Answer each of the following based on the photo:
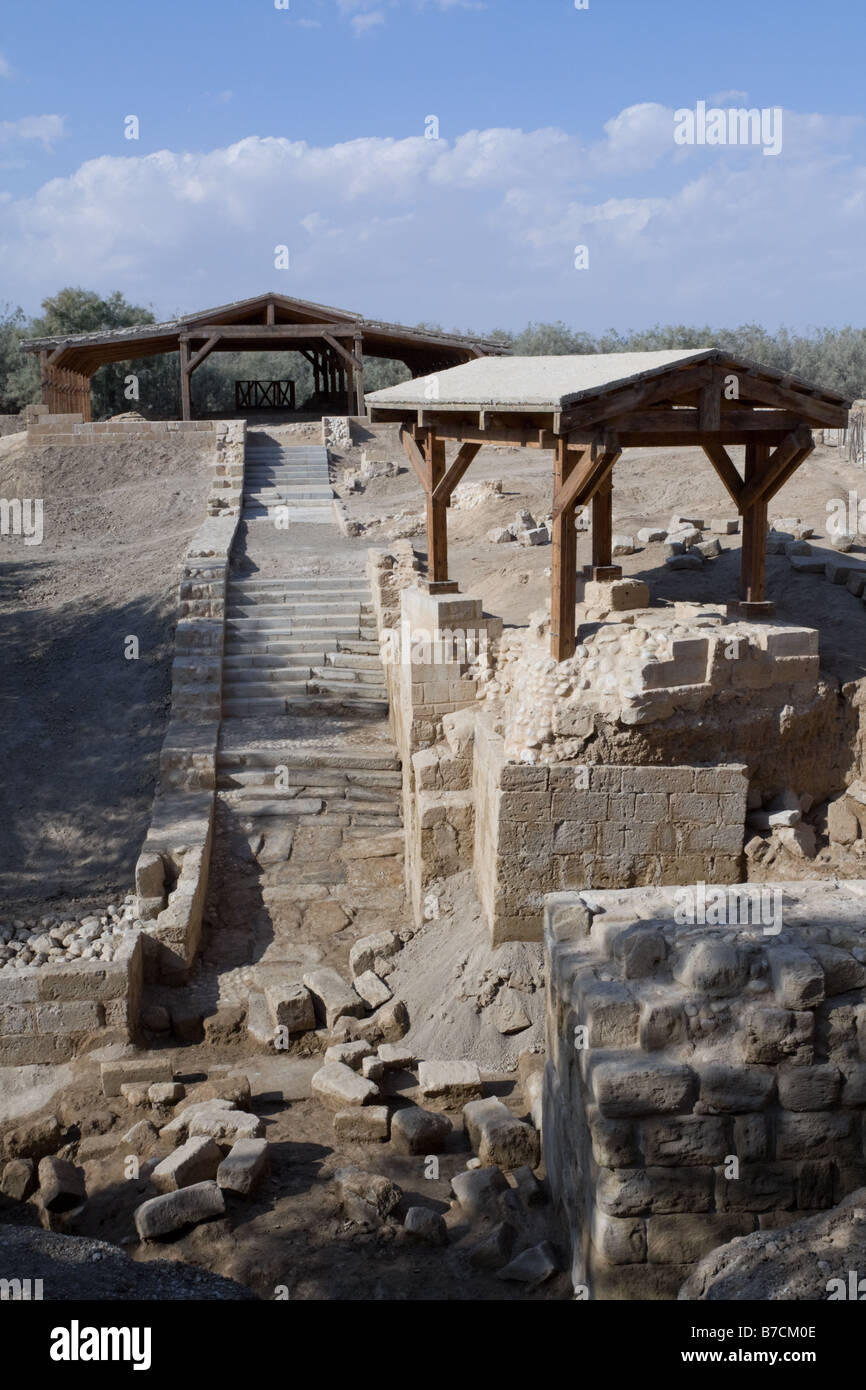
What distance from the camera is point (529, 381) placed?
8.57 meters

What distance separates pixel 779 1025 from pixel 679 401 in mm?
5456

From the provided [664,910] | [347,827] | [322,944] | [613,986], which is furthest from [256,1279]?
[347,827]

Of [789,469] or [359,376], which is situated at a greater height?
[359,376]

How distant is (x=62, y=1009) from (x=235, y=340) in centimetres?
1881

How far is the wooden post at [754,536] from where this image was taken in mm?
8797

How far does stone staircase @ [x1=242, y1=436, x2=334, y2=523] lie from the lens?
17391mm

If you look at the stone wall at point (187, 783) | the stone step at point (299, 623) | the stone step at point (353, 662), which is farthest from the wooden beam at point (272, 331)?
the stone step at point (353, 662)

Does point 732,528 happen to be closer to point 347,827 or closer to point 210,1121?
point 347,827

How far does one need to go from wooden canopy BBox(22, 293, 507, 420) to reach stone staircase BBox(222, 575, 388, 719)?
1014 centimetres

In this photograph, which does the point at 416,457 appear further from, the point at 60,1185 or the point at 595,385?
the point at 60,1185

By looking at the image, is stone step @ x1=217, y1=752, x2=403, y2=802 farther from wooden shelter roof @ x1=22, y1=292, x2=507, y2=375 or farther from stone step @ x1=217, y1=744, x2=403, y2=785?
wooden shelter roof @ x1=22, y1=292, x2=507, y2=375

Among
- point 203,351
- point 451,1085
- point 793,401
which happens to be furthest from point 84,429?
point 451,1085

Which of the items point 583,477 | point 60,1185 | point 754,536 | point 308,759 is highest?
point 583,477

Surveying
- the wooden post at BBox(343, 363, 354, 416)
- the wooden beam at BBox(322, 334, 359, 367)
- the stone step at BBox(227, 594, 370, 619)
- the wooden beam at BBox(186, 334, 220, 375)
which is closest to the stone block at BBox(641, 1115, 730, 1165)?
the stone step at BBox(227, 594, 370, 619)
